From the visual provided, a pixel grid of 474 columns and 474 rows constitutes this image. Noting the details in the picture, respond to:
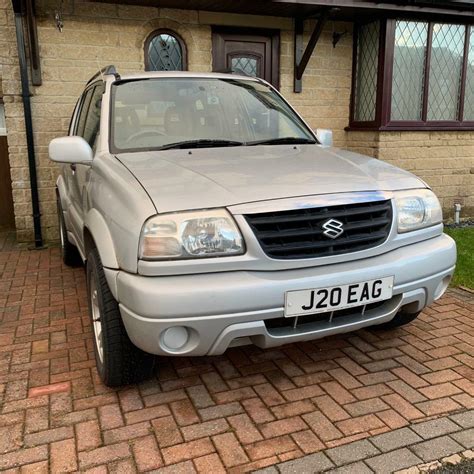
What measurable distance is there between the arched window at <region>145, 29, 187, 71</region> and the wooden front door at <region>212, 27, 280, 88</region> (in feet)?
1.50

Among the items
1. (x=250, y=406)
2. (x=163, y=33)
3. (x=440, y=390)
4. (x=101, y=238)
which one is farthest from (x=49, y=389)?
(x=163, y=33)

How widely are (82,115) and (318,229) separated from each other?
114 inches

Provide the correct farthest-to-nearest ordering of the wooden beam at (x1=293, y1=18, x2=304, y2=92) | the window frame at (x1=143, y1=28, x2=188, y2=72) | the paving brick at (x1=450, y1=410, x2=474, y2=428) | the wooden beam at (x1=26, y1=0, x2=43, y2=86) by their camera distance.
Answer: the wooden beam at (x1=293, y1=18, x2=304, y2=92)
the window frame at (x1=143, y1=28, x2=188, y2=72)
the wooden beam at (x1=26, y1=0, x2=43, y2=86)
the paving brick at (x1=450, y1=410, x2=474, y2=428)

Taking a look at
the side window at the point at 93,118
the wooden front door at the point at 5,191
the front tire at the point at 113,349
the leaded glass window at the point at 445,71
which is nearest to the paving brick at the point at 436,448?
the front tire at the point at 113,349

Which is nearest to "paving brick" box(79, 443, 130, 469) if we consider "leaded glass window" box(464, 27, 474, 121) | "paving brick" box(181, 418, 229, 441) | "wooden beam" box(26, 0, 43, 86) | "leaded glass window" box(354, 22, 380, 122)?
"paving brick" box(181, 418, 229, 441)

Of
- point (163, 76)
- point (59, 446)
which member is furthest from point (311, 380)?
point (163, 76)

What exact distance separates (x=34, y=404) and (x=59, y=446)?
464mm

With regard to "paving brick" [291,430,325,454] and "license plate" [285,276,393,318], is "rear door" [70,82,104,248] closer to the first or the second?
"license plate" [285,276,393,318]

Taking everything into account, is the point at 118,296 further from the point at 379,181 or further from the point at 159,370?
the point at 379,181

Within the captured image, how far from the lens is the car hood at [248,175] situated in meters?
2.51

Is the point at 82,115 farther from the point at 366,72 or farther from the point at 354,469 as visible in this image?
the point at 366,72

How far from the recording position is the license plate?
2465 millimetres

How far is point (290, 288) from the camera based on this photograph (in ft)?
8.03

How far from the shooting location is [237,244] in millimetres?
2422
